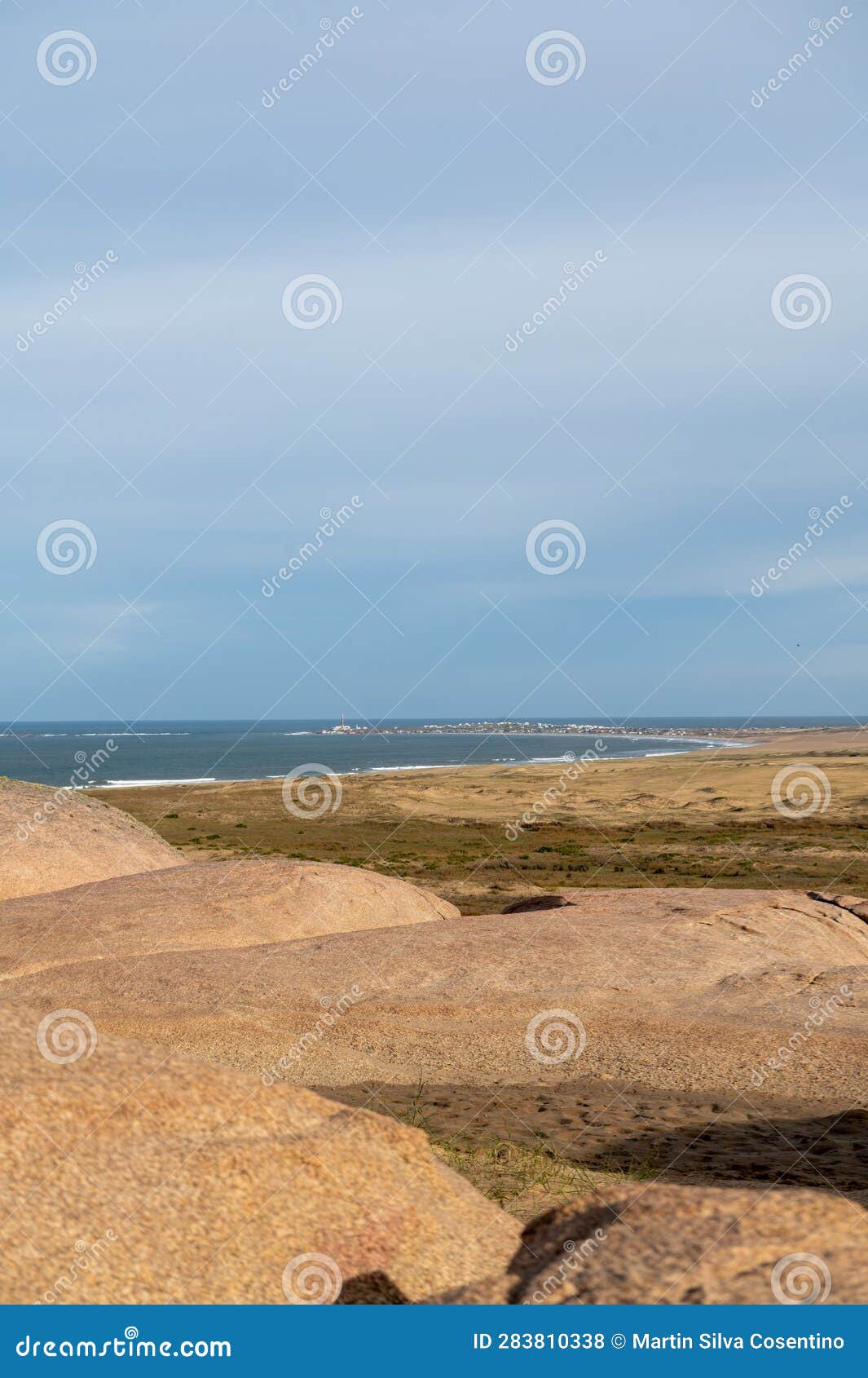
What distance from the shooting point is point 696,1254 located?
17.6ft

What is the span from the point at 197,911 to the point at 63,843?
5233mm

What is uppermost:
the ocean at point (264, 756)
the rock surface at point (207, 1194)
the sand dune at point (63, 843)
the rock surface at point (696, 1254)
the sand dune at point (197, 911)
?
the rock surface at point (696, 1254)

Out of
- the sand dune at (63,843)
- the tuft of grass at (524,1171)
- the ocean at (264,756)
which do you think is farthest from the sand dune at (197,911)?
the ocean at (264,756)

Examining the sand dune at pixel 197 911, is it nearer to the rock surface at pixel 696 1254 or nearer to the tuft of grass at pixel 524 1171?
the tuft of grass at pixel 524 1171

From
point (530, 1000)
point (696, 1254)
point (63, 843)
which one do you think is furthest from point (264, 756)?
point (696, 1254)

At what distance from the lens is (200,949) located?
674 inches

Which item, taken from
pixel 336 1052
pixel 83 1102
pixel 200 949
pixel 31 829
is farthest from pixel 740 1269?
pixel 31 829

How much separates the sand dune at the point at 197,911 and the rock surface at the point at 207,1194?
372 inches

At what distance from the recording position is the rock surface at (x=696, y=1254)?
202 inches

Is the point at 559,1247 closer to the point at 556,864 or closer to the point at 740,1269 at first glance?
the point at 740,1269

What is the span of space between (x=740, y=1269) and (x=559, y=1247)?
113 centimetres

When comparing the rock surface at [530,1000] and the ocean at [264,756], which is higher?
the rock surface at [530,1000]

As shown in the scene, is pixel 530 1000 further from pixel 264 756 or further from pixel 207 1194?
pixel 264 756

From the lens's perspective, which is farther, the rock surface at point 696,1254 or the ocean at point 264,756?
Result: the ocean at point 264,756
